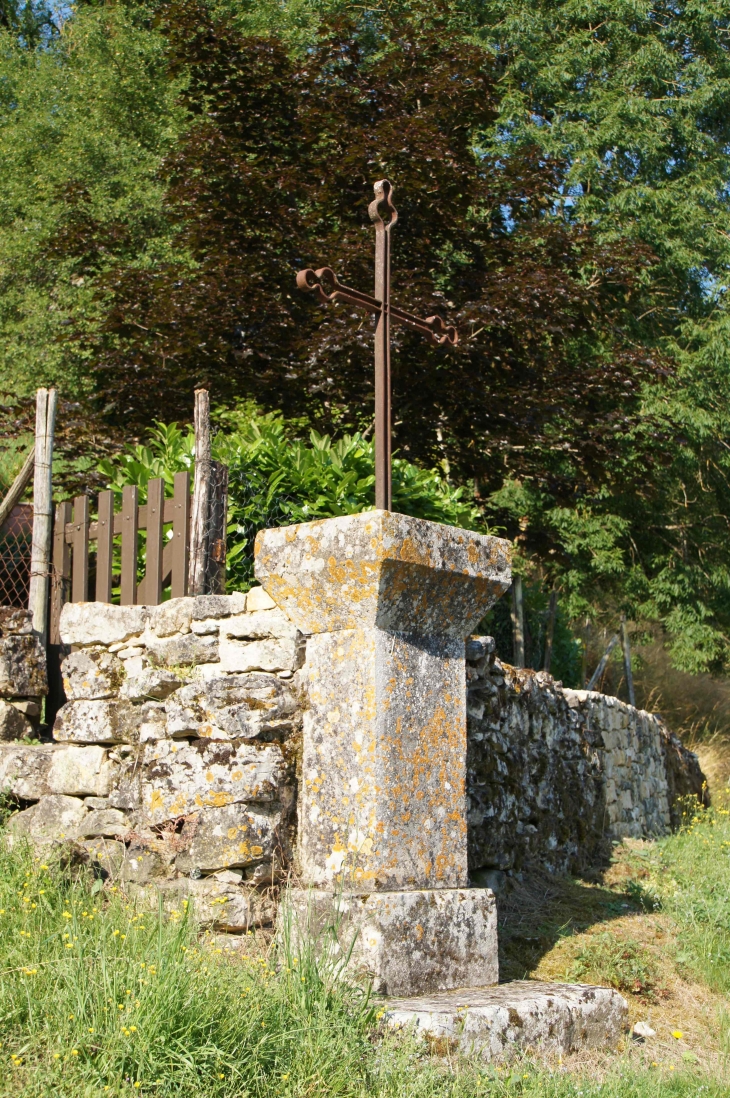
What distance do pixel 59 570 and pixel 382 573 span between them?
261 centimetres

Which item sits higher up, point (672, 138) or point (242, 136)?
point (672, 138)

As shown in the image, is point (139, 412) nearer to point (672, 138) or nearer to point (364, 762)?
point (364, 762)

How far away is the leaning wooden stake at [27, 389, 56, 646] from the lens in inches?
227

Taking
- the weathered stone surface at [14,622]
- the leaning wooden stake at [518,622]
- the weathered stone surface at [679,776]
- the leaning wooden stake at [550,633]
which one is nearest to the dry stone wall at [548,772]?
the weathered stone surface at [679,776]

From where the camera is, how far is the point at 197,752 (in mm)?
4336

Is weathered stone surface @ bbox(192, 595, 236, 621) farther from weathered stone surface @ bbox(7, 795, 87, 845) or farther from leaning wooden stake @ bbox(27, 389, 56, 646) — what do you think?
leaning wooden stake @ bbox(27, 389, 56, 646)

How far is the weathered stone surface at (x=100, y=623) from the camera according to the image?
16.1 ft

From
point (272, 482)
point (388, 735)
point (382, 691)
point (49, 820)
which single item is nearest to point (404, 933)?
point (388, 735)

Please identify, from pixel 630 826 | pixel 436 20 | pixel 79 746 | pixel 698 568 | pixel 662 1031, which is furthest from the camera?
pixel 698 568

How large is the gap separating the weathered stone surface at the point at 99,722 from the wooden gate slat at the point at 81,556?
29.4 inches

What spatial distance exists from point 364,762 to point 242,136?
8.38 metres

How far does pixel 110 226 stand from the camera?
36.6 ft

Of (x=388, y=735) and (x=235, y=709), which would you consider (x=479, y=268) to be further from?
(x=388, y=735)

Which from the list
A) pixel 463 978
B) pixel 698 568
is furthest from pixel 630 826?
pixel 698 568
